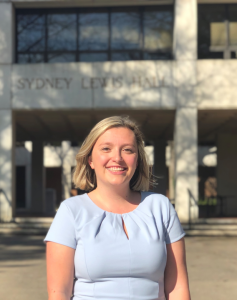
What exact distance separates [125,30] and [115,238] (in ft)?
45.7

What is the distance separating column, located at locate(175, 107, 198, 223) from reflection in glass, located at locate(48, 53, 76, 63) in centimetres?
399

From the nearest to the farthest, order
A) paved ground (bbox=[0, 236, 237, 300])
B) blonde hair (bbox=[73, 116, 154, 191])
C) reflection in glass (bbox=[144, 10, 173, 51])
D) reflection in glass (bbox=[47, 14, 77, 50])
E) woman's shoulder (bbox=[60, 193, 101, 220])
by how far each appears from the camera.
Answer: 1. woman's shoulder (bbox=[60, 193, 101, 220])
2. blonde hair (bbox=[73, 116, 154, 191])
3. paved ground (bbox=[0, 236, 237, 300])
4. reflection in glass (bbox=[144, 10, 173, 51])
5. reflection in glass (bbox=[47, 14, 77, 50])

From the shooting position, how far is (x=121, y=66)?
14.5 metres

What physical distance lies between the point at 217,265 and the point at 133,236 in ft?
20.8

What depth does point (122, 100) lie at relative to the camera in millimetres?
14617

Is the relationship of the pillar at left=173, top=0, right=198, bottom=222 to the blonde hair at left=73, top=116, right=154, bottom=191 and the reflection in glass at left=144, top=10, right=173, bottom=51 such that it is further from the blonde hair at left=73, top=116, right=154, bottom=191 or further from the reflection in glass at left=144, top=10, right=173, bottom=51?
the blonde hair at left=73, top=116, right=154, bottom=191

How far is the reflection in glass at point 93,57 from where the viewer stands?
15.3m

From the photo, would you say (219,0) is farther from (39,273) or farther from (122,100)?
(39,273)

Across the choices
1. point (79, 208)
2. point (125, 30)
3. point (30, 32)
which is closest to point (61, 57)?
point (30, 32)

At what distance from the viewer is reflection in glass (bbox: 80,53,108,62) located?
15305mm

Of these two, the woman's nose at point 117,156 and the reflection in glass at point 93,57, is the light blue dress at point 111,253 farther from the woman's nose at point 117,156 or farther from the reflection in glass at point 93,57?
the reflection in glass at point 93,57

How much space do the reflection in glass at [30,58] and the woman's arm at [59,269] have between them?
13.9m

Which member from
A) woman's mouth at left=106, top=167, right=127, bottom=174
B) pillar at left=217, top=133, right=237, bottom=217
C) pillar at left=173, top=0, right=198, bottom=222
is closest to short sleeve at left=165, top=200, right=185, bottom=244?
woman's mouth at left=106, top=167, right=127, bottom=174

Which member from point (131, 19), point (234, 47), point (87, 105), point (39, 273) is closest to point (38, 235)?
point (87, 105)
